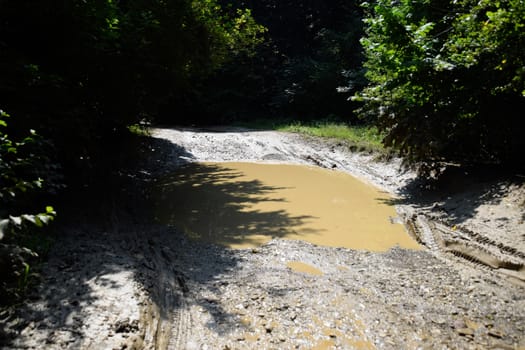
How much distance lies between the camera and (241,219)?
799cm

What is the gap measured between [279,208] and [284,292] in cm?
412

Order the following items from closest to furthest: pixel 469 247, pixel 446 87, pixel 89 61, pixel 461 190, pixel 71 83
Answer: pixel 469 247, pixel 71 83, pixel 89 61, pixel 446 87, pixel 461 190

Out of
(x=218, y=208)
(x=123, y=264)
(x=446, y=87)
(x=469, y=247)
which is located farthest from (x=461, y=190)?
(x=123, y=264)

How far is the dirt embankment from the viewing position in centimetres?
357

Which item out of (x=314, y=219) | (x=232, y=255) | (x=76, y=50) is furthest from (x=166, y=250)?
(x=76, y=50)

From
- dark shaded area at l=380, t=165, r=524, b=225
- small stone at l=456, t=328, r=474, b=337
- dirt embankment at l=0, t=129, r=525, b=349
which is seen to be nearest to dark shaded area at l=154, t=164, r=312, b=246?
dirt embankment at l=0, t=129, r=525, b=349

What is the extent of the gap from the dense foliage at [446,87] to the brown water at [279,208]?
5.84 ft

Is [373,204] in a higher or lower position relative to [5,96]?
lower

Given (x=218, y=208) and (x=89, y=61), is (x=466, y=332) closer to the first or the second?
(x=218, y=208)

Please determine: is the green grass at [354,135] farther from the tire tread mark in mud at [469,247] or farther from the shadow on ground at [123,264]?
the shadow on ground at [123,264]

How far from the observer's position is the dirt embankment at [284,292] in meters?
3.57

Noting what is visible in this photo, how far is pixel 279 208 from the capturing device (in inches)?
344

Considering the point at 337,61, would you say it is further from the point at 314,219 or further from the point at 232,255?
the point at 232,255

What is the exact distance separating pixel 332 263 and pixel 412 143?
4.36m
